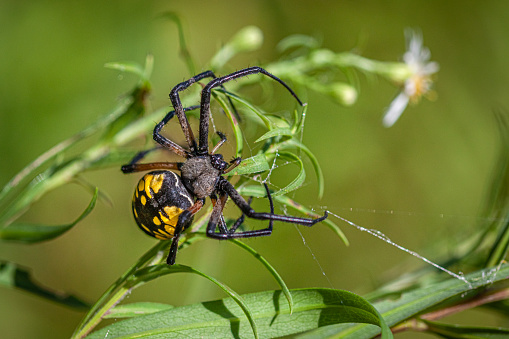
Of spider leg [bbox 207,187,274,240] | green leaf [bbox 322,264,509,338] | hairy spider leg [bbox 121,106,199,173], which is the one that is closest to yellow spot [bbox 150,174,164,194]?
hairy spider leg [bbox 121,106,199,173]

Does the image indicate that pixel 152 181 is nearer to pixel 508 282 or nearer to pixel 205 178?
pixel 205 178

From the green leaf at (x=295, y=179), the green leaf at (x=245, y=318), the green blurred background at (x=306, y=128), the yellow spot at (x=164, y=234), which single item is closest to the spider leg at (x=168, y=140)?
the yellow spot at (x=164, y=234)

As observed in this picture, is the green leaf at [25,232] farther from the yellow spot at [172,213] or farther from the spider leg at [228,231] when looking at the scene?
the spider leg at [228,231]

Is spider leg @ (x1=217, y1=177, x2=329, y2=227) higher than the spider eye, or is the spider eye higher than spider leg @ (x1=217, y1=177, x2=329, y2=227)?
the spider eye

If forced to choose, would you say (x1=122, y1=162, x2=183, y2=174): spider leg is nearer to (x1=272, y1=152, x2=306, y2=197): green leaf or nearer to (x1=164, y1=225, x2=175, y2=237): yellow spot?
(x1=164, y1=225, x2=175, y2=237): yellow spot

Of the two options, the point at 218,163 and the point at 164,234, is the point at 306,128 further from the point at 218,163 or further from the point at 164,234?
the point at 164,234

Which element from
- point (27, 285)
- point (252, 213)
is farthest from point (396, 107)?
point (27, 285)

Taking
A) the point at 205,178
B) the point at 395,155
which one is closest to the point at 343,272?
the point at 395,155
